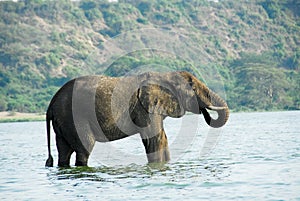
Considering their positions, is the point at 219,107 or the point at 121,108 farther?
the point at 219,107

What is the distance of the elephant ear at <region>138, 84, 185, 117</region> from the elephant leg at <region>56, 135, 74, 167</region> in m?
1.70

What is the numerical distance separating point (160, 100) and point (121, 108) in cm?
84

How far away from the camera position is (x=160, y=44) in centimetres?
9512

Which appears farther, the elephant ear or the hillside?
the hillside

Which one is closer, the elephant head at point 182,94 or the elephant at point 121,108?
the elephant at point 121,108

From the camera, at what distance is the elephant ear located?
1362 cm

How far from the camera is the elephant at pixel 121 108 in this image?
1329cm

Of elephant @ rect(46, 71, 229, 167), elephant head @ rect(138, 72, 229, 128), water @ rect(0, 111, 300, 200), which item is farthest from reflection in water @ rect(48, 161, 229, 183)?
elephant head @ rect(138, 72, 229, 128)

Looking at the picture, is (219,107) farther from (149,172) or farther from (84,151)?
(84,151)

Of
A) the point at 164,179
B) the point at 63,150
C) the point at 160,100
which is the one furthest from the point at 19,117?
the point at 164,179

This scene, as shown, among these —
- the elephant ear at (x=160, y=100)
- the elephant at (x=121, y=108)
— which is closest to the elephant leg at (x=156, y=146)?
the elephant at (x=121, y=108)

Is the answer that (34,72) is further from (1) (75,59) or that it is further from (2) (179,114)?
(2) (179,114)

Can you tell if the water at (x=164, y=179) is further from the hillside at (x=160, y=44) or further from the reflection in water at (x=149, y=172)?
the hillside at (x=160, y=44)

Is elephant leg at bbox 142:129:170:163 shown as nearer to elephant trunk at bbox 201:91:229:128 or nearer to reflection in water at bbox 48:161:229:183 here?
reflection in water at bbox 48:161:229:183
